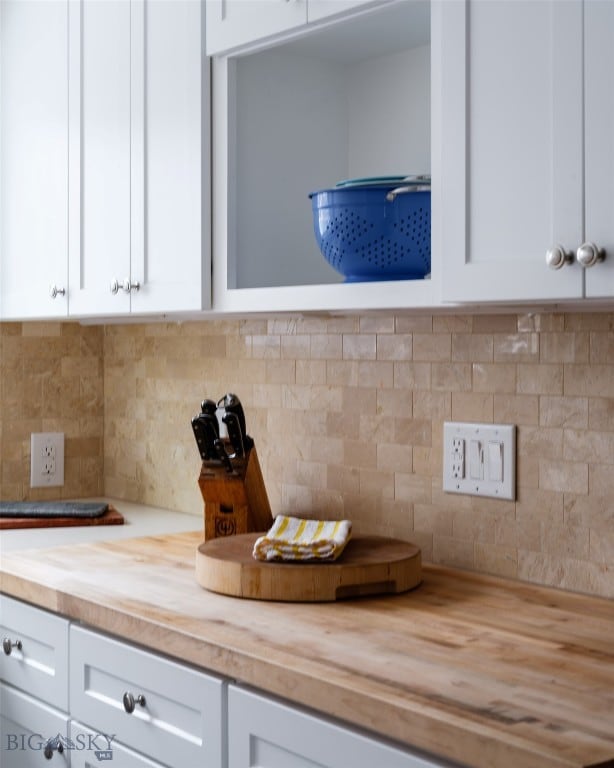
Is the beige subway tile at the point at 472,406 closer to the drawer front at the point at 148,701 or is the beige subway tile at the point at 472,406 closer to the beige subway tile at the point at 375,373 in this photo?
the beige subway tile at the point at 375,373

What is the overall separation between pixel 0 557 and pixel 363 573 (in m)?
0.80

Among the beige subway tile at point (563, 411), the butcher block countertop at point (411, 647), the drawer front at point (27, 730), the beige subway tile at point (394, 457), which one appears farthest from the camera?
the beige subway tile at point (394, 457)

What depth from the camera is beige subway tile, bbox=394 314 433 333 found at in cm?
209

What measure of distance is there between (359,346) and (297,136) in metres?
0.44

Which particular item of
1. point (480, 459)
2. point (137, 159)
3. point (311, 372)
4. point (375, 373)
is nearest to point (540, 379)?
point (480, 459)

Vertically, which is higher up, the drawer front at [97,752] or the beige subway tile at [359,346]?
the beige subway tile at [359,346]

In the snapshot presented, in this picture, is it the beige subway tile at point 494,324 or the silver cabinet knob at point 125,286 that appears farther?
the silver cabinet knob at point 125,286

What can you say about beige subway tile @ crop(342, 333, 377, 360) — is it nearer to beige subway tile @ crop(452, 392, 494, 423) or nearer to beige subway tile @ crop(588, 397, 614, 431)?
beige subway tile @ crop(452, 392, 494, 423)

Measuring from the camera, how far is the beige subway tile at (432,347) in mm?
2057

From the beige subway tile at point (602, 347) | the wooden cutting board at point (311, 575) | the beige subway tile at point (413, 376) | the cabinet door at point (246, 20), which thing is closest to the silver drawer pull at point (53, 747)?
the wooden cutting board at point (311, 575)

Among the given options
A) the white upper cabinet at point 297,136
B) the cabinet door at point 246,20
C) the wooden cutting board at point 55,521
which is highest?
the cabinet door at point 246,20

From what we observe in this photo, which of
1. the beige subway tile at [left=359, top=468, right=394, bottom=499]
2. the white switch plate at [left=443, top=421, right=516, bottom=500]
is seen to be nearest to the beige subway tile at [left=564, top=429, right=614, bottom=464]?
the white switch plate at [left=443, top=421, right=516, bottom=500]

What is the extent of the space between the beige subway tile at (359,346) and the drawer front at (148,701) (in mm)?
784

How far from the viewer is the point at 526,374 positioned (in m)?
1.92
